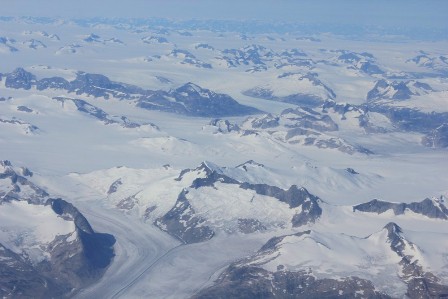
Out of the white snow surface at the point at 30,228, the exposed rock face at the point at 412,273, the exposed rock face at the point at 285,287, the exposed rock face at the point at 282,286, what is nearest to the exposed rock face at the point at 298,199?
the exposed rock face at the point at 412,273

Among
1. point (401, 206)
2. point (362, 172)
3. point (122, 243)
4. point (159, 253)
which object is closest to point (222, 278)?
point (159, 253)

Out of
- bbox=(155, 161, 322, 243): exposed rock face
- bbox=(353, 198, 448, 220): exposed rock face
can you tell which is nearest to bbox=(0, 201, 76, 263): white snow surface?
bbox=(155, 161, 322, 243): exposed rock face

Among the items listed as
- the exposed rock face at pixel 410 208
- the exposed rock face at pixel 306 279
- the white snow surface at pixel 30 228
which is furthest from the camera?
the exposed rock face at pixel 410 208

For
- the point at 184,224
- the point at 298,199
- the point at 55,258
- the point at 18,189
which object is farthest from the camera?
the point at 18,189

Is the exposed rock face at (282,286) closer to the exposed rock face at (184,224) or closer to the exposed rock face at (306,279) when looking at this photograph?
the exposed rock face at (306,279)

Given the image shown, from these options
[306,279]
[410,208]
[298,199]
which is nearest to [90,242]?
[306,279]

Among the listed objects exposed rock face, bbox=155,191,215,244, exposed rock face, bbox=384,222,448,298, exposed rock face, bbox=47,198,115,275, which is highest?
exposed rock face, bbox=384,222,448,298

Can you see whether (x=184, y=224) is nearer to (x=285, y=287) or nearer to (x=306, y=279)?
(x=285, y=287)

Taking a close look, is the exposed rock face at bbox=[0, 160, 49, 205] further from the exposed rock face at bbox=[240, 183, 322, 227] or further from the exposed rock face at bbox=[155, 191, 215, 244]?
the exposed rock face at bbox=[240, 183, 322, 227]
